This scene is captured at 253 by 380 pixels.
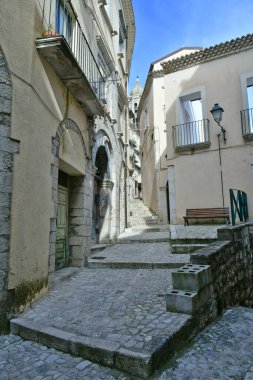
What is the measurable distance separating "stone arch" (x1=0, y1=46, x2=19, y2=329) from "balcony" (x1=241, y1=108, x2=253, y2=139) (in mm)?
8717

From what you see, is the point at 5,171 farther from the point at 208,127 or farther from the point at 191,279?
the point at 208,127

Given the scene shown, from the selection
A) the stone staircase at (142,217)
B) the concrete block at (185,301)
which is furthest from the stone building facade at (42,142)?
the stone staircase at (142,217)

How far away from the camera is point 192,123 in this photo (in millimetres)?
11117

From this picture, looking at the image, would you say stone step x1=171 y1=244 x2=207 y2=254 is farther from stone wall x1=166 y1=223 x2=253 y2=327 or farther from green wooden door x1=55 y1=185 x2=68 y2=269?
green wooden door x1=55 y1=185 x2=68 y2=269

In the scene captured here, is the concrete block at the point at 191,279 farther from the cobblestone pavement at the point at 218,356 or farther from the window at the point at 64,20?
the window at the point at 64,20

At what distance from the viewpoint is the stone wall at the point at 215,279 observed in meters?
3.11

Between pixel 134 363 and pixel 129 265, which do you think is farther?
pixel 129 265

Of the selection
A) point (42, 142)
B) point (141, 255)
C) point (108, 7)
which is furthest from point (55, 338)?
point (108, 7)

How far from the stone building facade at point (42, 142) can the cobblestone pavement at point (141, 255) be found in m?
0.64

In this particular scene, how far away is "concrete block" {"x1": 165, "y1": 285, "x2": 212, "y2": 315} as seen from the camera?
9.77ft

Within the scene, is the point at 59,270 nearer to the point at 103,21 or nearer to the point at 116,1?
the point at 103,21

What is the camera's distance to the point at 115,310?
3.35m

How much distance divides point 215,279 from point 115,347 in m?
2.02

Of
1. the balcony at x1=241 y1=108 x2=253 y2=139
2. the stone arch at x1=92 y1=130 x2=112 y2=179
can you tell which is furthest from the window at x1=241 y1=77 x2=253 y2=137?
the stone arch at x1=92 y1=130 x2=112 y2=179
